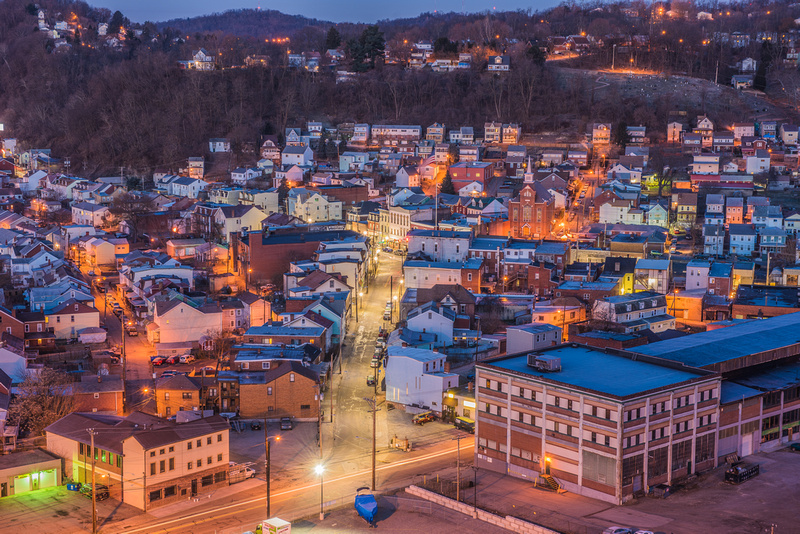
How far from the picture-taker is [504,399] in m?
13.9

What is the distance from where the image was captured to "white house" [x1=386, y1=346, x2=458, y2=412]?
627 inches

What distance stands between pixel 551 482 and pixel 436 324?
659cm

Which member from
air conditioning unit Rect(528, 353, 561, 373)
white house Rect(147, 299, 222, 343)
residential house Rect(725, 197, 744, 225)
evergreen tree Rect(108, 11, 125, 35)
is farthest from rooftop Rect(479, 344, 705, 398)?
evergreen tree Rect(108, 11, 125, 35)

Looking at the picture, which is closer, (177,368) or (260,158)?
(177,368)

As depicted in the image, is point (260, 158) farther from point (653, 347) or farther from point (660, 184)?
point (653, 347)

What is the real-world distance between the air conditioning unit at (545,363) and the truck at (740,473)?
2723 mm

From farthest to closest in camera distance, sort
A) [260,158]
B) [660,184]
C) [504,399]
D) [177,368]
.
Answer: [260,158] < [660,184] < [177,368] < [504,399]

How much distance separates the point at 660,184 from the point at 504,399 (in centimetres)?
2091

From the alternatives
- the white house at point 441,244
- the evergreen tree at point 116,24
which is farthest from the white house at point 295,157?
the evergreen tree at point 116,24

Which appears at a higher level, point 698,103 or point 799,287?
point 698,103

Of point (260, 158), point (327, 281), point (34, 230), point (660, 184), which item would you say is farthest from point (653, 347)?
point (260, 158)

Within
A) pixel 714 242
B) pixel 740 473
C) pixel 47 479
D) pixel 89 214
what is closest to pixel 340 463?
pixel 47 479

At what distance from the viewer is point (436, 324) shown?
1919 centimetres

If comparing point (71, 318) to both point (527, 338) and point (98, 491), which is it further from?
point (527, 338)
